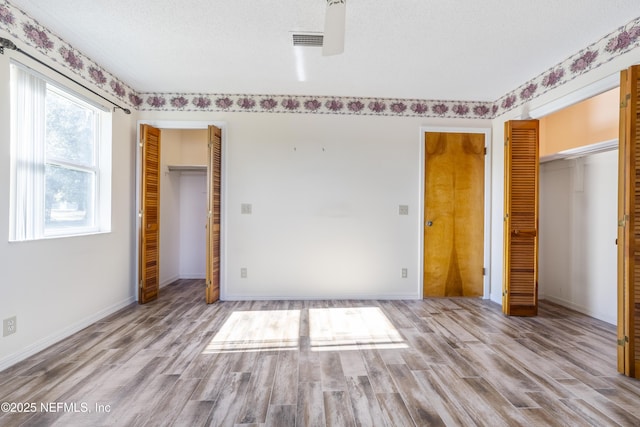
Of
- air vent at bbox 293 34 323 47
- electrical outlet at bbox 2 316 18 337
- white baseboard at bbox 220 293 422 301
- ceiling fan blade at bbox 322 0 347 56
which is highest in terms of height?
air vent at bbox 293 34 323 47

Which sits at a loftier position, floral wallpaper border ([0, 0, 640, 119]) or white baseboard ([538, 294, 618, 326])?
floral wallpaper border ([0, 0, 640, 119])

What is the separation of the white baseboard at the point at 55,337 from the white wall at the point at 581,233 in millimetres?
5166

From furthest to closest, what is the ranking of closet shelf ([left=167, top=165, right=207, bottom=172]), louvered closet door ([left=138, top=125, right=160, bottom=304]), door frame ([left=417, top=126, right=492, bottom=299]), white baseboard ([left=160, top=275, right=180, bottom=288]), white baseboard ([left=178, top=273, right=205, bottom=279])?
white baseboard ([left=178, top=273, right=205, bottom=279])
closet shelf ([left=167, top=165, right=207, bottom=172])
white baseboard ([left=160, top=275, right=180, bottom=288])
door frame ([left=417, top=126, right=492, bottom=299])
louvered closet door ([left=138, top=125, right=160, bottom=304])

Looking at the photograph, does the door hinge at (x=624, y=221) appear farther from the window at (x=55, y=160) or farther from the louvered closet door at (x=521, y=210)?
the window at (x=55, y=160)

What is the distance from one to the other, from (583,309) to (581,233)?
0.85 metres

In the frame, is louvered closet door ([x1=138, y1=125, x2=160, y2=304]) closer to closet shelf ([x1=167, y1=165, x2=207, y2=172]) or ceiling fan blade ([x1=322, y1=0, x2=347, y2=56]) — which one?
closet shelf ([x1=167, y1=165, x2=207, y2=172])

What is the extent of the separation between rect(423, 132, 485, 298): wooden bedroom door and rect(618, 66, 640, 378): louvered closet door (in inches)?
76.9

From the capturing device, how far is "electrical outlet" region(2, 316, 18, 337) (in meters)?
2.12

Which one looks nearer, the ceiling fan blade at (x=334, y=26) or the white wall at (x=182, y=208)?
the ceiling fan blade at (x=334, y=26)

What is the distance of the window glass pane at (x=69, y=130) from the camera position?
2.65 metres

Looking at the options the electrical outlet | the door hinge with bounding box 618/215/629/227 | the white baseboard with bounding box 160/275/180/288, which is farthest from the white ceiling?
the white baseboard with bounding box 160/275/180/288

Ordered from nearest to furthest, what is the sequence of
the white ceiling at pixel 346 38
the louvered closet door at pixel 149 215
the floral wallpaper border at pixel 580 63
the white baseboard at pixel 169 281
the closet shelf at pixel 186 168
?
1. the white ceiling at pixel 346 38
2. the floral wallpaper border at pixel 580 63
3. the louvered closet door at pixel 149 215
4. the white baseboard at pixel 169 281
5. the closet shelf at pixel 186 168

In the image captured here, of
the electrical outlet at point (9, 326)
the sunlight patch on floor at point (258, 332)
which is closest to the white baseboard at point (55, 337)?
the electrical outlet at point (9, 326)

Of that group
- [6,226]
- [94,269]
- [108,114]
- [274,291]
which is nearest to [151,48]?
[108,114]
